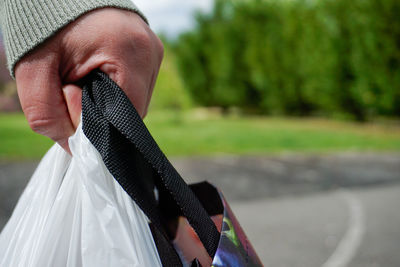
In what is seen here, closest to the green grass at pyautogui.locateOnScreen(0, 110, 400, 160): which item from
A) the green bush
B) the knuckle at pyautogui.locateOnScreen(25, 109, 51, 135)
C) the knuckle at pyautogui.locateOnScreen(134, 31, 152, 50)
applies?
the green bush

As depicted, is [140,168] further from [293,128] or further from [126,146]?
[293,128]

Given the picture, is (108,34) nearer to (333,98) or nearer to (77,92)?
(77,92)

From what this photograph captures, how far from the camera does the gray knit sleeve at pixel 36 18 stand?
88 centimetres

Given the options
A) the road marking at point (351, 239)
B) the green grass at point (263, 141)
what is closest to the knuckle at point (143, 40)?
the road marking at point (351, 239)

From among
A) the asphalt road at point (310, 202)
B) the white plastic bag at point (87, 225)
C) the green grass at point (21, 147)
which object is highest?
the white plastic bag at point (87, 225)

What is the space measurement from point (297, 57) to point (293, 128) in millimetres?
3671

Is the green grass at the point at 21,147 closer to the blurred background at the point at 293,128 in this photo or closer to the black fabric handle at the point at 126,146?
the blurred background at the point at 293,128

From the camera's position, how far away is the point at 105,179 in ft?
3.21

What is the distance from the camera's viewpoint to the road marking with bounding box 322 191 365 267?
3244 millimetres

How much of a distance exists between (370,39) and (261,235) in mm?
10505

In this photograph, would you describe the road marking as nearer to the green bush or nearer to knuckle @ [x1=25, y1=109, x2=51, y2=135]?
knuckle @ [x1=25, y1=109, x2=51, y2=135]

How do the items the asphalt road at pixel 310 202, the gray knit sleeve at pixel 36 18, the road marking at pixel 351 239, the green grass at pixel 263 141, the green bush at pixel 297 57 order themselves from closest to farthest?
the gray knit sleeve at pixel 36 18 < the road marking at pixel 351 239 < the asphalt road at pixel 310 202 < the green grass at pixel 263 141 < the green bush at pixel 297 57

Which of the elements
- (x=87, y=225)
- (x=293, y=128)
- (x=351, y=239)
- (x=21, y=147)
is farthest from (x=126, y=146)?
(x=293, y=128)

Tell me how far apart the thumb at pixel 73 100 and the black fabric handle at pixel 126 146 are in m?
0.03
